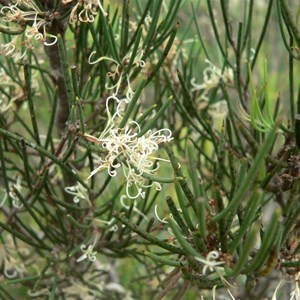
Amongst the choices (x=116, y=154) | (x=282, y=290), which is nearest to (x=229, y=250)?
(x=116, y=154)

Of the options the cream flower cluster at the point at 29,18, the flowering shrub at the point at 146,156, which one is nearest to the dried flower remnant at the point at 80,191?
the flowering shrub at the point at 146,156

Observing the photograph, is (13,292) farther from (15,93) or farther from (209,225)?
(209,225)

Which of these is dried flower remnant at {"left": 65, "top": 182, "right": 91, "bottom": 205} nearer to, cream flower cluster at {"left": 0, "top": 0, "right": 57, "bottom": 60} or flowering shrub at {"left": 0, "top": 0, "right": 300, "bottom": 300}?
flowering shrub at {"left": 0, "top": 0, "right": 300, "bottom": 300}

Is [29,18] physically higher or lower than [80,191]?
higher

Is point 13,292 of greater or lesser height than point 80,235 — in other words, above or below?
below

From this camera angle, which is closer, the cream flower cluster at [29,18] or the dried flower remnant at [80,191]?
the cream flower cluster at [29,18]

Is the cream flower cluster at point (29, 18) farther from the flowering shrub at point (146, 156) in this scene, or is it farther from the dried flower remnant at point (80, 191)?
the dried flower remnant at point (80, 191)

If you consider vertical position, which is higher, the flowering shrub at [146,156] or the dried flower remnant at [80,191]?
the flowering shrub at [146,156]

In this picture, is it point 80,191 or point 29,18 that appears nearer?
point 29,18

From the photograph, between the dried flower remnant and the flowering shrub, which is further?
the dried flower remnant

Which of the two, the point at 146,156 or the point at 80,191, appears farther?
the point at 80,191

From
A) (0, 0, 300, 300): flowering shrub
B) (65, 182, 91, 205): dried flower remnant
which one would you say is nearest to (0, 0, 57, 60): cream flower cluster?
(0, 0, 300, 300): flowering shrub
